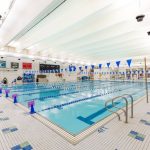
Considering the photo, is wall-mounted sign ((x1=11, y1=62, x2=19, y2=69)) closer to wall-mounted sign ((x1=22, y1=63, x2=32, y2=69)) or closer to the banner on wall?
wall-mounted sign ((x1=22, y1=63, x2=32, y2=69))

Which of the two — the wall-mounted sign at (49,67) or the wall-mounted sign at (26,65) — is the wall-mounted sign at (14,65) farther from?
the wall-mounted sign at (49,67)

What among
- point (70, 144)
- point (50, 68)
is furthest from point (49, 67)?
point (70, 144)

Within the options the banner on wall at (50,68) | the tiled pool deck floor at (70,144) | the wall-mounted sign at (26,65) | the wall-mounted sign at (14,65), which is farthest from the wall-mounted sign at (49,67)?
the tiled pool deck floor at (70,144)

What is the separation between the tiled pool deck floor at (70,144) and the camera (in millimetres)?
2041

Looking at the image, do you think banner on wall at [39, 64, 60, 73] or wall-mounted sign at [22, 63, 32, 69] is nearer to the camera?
→ wall-mounted sign at [22, 63, 32, 69]

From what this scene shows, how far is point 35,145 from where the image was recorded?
2068 millimetres

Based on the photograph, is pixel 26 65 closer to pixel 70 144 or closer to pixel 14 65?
pixel 14 65

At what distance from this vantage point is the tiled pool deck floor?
2041 mm

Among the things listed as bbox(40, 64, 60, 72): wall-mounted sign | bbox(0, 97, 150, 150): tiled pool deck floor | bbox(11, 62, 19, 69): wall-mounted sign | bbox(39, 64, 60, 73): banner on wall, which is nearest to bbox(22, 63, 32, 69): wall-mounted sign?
bbox(11, 62, 19, 69): wall-mounted sign

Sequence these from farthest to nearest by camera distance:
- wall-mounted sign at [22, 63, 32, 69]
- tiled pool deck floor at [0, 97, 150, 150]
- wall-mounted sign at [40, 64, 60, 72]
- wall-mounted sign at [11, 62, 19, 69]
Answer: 1. wall-mounted sign at [40, 64, 60, 72]
2. wall-mounted sign at [22, 63, 32, 69]
3. wall-mounted sign at [11, 62, 19, 69]
4. tiled pool deck floor at [0, 97, 150, 150]

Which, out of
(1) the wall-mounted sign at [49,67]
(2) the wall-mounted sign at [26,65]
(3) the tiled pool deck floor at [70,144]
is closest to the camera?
(3) the tiled pool deck floor at [70,144]

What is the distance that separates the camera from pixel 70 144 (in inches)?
83.0

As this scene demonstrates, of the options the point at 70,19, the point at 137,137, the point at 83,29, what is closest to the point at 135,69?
the point at 83,29

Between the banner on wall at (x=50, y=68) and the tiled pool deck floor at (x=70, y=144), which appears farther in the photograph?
the banner on wall at (x=50, y=68)
